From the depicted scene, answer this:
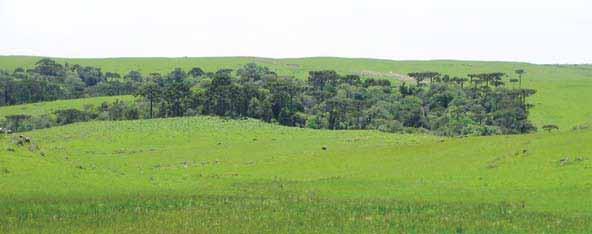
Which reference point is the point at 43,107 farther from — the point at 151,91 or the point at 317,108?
the point at 317,108

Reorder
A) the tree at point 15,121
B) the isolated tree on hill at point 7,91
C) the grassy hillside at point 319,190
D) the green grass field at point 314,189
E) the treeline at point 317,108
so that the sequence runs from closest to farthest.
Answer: the green grass field at point 314,189
the grassy hillside at point 319,190
the treeline at point 317,108
the tree at point 15,121
the isolated tree on hill at point 7,91

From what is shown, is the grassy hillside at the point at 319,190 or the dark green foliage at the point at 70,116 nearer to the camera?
the grassy hillside at the point at 319,190

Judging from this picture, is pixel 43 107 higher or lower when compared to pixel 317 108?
lower

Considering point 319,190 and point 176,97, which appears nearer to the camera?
point 319,190

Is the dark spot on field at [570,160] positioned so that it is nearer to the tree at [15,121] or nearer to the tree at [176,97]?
the tree at [176,97]

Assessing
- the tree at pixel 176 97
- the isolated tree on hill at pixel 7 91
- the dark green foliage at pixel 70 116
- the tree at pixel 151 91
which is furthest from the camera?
the isolated tree on hill at pixel 7 91

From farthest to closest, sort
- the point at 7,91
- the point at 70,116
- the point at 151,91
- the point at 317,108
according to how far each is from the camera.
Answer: the point at 7,91
the point at 317,108
the point at 70,116
the point at 151,91

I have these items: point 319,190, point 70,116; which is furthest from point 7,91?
point 319,190

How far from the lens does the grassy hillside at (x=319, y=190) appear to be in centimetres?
2873

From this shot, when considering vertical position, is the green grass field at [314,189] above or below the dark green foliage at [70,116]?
above

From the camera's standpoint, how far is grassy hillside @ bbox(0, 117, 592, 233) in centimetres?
2873

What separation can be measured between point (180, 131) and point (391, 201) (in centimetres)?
7142

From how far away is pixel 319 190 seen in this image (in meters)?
44.6

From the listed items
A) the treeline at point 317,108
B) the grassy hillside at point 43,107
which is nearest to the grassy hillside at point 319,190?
the treeline at point 317,108
